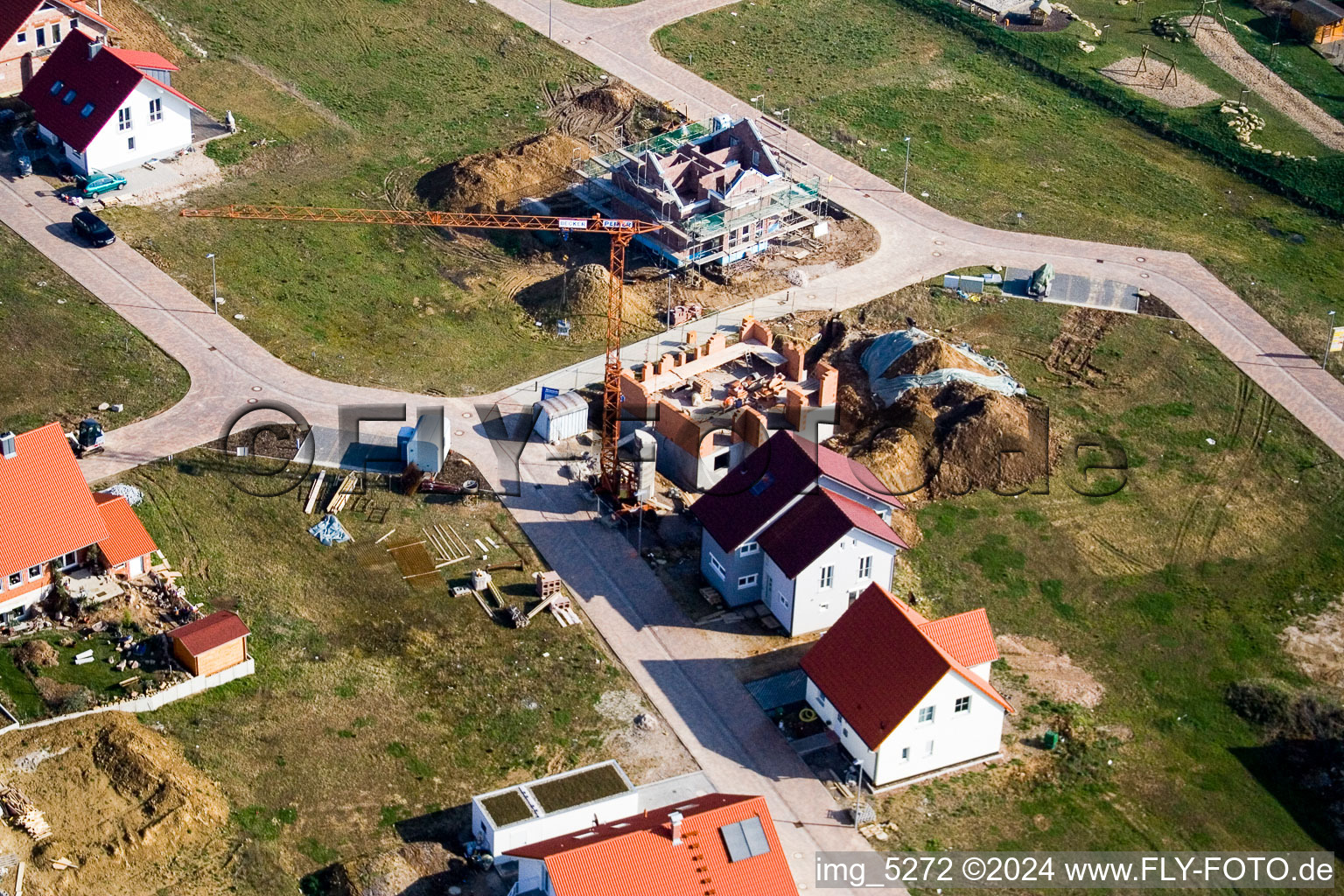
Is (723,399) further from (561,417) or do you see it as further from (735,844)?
(735,844)

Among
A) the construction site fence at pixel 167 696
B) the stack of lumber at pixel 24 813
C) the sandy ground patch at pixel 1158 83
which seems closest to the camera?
the stack of lumber at pixel 24 813

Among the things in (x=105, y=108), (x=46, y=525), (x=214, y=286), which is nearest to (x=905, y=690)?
(x=46, y=525)

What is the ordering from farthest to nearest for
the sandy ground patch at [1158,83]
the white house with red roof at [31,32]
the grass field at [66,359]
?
the sandy ground patch at [1158,83] → the white house with red roof at [31,32] → the grass field at [66,359]

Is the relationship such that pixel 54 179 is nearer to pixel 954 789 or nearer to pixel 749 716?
pixel 749 716

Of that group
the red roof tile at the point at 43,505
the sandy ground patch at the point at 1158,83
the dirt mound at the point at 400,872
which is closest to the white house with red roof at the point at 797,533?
the dirt mound at the point at 400,872

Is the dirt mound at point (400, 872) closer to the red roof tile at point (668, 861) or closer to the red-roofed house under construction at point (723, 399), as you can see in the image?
the red roof tile at point (668, 861)

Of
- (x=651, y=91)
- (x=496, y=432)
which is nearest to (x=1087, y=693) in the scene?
(x=496, y=432)

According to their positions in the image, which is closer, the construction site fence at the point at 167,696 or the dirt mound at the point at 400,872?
the dirt mound at the point at 400,872
